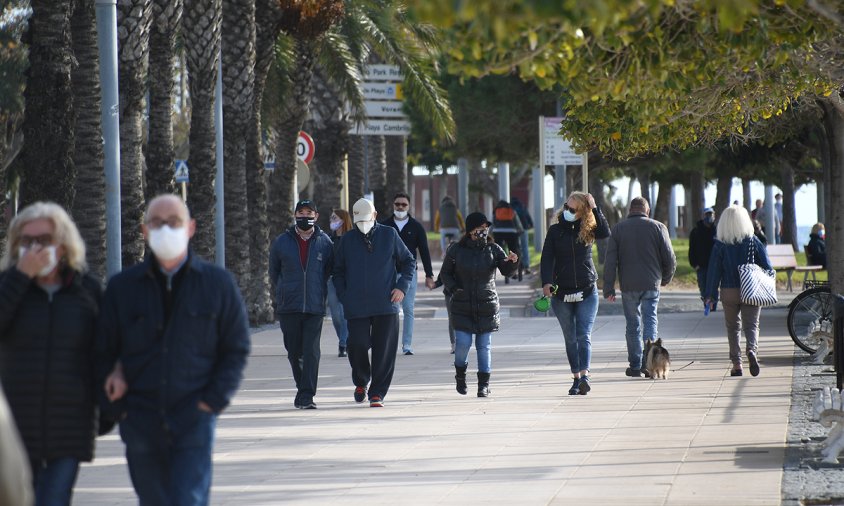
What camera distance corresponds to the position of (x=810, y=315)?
52.7 ft

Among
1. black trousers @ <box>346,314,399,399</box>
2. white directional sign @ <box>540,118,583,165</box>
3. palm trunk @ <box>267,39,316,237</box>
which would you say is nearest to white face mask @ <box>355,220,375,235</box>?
black trousers @ <box>346,314,399,399</box>

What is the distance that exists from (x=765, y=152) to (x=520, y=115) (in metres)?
11.7

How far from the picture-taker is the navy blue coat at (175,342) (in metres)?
5.74

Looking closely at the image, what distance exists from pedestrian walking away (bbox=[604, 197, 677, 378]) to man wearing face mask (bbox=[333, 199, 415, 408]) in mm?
2737

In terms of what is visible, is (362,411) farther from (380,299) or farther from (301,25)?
(301,25)

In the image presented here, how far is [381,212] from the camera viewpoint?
31516 millimetres

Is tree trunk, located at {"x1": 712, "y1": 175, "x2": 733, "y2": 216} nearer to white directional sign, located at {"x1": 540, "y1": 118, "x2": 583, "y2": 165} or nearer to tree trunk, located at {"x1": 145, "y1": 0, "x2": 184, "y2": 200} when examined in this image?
white directional sign, located at {"x1": 540, "y1": 118, "x2": 583, "y2": 165}

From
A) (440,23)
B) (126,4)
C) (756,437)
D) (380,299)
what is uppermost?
(126,4)

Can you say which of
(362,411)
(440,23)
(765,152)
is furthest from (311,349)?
(765,152)

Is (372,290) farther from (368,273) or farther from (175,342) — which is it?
(175,342)

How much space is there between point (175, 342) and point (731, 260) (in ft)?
30.3

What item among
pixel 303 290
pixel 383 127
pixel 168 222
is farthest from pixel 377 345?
pixel 383 127

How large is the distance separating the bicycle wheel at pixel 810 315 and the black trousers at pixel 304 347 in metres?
5.77

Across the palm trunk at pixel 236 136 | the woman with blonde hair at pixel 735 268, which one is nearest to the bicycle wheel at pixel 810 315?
the woman with blonde hair at pixel 735 268
